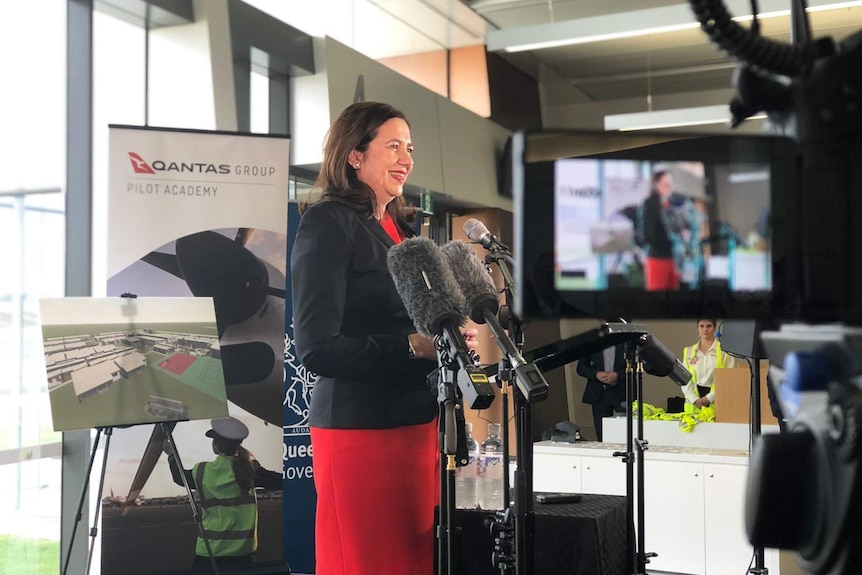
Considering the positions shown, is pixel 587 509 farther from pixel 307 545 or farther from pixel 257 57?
pixel 257 57

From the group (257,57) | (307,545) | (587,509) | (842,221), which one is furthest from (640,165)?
(257,57)

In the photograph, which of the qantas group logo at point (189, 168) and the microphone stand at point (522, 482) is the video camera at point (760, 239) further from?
the qantas group logo at point (189, 168)

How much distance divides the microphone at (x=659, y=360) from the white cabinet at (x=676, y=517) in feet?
6.26

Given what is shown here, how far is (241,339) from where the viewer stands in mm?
3604

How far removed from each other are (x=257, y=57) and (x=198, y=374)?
2900 millimetres

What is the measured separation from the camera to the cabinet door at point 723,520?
459 centimetres

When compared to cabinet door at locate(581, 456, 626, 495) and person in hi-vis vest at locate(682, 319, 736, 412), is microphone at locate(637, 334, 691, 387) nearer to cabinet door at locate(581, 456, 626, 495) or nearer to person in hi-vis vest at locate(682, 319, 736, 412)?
cabinet door at locate(581, 456, 626, 495)

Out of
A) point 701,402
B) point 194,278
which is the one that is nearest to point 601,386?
point 701,402

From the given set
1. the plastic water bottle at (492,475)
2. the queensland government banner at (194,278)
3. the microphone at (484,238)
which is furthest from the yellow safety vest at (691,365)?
the microphone at (484,238)

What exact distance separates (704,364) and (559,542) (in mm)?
3798

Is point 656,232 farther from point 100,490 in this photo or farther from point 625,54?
point 625,54

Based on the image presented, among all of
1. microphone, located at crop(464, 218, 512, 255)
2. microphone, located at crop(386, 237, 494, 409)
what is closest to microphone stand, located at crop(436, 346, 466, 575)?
microphone, located at crop(386, 237, 494, 409)

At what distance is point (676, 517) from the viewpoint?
4.80m

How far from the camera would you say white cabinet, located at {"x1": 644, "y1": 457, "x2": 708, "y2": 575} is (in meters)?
4.72
